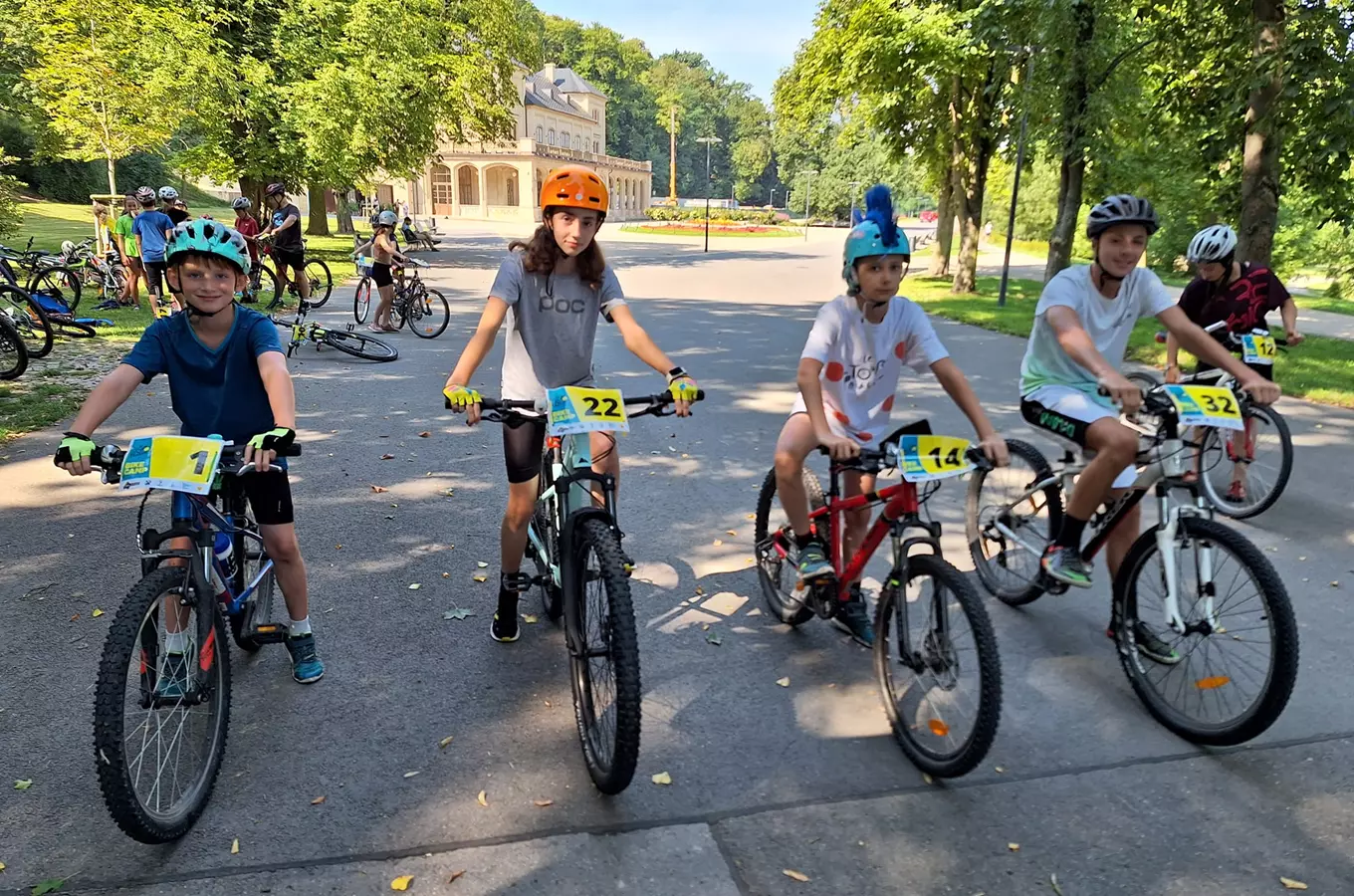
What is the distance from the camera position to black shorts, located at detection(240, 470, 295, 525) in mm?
3445

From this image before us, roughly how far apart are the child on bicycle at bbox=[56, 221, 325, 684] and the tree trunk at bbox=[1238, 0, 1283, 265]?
1092 cm

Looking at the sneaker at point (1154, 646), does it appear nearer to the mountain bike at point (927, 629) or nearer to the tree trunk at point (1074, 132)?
the mountain bike at point (927, 629)

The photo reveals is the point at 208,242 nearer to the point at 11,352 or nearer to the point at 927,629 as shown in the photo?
the point at 927,629

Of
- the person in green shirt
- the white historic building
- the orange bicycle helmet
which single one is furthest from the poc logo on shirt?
the white historic building

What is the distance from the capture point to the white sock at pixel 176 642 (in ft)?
9.55

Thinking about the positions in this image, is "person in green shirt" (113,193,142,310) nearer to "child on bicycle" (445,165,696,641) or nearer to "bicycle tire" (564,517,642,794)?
"child on bicycle" (445,165,696,641)

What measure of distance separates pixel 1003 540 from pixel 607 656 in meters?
2.57

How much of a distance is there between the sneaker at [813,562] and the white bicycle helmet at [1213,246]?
3780 millimetres

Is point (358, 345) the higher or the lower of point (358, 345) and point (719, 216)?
the lower

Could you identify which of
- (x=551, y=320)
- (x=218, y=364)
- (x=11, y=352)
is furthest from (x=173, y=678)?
(x=11, y=352)

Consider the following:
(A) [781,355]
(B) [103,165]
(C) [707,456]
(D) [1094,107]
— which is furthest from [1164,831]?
(B) [103,165]

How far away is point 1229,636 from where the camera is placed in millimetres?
3475

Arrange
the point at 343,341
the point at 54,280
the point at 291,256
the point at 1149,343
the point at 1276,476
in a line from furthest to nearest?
the point at 54,280 → the point at 291,256 → the point at 1149,343 → the point at 343,341 → the point at 1276,476

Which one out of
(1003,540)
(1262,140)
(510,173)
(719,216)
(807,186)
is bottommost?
(1003,540)
